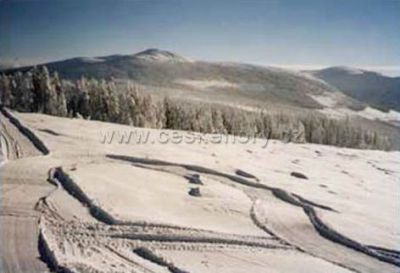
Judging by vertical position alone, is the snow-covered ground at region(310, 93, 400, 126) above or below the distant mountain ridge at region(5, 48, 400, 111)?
below

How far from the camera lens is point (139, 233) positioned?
20.9 feet

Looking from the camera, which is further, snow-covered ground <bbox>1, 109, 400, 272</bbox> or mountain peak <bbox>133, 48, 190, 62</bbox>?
mountain peak <bbox>133, 48, 190, 62</bbox>

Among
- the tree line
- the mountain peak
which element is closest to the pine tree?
the tree line

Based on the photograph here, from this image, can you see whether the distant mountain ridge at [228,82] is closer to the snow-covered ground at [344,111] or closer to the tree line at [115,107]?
the snow-covered ground at [344,111]

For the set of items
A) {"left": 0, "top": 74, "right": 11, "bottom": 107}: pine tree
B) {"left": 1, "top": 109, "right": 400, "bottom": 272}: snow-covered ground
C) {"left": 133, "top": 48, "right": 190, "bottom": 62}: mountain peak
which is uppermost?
{"left": 133, "top": 48, "right": 190, "bottom": 62}: mountain peak

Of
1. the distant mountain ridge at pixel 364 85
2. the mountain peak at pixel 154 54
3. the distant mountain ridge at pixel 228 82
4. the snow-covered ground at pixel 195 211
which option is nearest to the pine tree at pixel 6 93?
the mountain peak at pixel 154 54

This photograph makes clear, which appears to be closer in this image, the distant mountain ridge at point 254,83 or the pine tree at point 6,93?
the pine tree at point 6,93

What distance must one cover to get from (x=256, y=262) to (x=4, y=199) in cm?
326

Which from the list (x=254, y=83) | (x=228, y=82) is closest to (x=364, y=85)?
(x=254, y=83)

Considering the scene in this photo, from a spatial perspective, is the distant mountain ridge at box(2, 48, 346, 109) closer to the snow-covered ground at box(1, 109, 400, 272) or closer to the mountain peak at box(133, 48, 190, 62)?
the mountain peak at box(133, 48, 190, 62)

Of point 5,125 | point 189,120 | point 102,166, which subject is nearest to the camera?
point 102,166

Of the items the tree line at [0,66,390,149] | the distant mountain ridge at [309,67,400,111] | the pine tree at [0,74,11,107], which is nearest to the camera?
the pine tree at [0,74,11,107]

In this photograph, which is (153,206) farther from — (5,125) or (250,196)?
(5,125)

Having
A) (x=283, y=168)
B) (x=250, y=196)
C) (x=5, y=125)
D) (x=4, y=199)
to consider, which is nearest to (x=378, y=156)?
(x=283, y=168)
